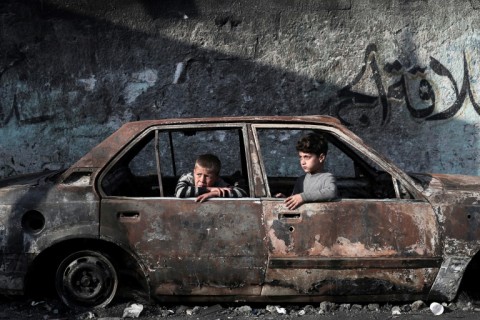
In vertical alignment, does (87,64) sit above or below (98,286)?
above

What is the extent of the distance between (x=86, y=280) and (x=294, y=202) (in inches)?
61.3

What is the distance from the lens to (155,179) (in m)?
6.66

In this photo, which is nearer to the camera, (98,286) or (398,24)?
(98,286)

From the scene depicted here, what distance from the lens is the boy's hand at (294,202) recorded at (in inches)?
215

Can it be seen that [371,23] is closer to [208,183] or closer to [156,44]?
[156,44]

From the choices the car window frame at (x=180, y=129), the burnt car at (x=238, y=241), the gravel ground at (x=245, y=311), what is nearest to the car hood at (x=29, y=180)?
the burnt car at (x=238, y=241)

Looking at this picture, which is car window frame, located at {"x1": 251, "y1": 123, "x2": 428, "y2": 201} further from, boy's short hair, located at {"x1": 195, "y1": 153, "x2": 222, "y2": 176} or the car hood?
the car hood

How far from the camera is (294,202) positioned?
5.47 m

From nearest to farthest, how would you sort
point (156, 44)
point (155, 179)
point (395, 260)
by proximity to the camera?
point (395, 260) < point (155, 179) < point (156, 44)

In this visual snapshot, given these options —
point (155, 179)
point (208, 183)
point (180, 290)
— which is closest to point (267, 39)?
point (155, 179)

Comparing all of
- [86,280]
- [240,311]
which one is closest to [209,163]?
[240,311]

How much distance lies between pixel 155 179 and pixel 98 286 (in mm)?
1296

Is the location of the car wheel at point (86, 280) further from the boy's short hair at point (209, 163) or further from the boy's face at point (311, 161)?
the boy's face at point (311, 161)

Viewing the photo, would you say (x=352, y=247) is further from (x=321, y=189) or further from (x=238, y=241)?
(x=238, y=241)
